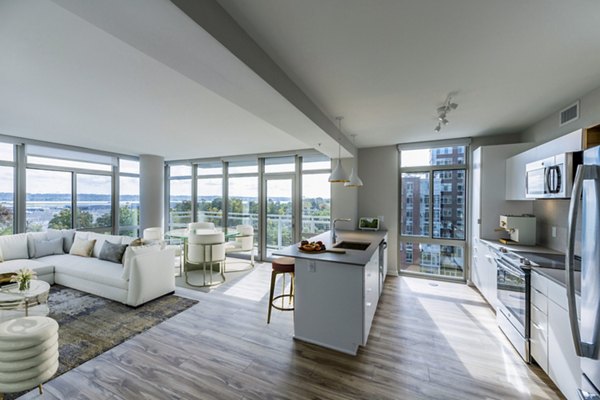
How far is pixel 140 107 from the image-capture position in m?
3.06

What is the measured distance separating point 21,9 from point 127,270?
114 inches

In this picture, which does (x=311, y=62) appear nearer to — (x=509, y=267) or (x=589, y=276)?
(x=589, y=276)

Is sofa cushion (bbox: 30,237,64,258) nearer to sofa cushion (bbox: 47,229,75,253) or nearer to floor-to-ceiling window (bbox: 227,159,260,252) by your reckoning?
sofa cushion (bbox: 47,229,75,253)

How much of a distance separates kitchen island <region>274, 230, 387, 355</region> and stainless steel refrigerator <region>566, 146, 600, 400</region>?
1357mm

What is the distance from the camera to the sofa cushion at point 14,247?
402 cm

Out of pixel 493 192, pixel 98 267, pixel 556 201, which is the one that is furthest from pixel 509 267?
pixel 98 267

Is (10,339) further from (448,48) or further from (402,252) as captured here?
(402,252)

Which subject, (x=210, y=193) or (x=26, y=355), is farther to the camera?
(x=210, y=193)

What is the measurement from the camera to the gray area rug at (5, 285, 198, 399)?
2381 mm

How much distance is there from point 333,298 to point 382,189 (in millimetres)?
3115

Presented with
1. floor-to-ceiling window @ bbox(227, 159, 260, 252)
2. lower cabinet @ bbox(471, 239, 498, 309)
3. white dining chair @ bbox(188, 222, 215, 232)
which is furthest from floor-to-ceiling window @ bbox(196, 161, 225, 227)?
lower cabinet @ bbox(471, 239, 498, 309)

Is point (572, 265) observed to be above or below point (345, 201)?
below

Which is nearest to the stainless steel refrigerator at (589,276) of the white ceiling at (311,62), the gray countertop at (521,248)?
the white ceiling at (311,62)

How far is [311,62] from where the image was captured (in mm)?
1979
